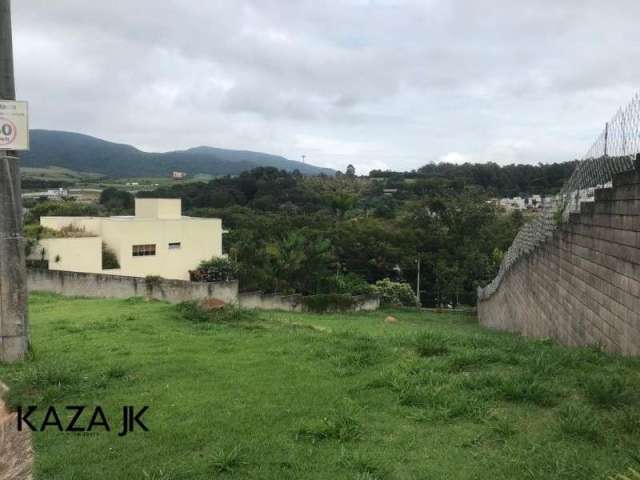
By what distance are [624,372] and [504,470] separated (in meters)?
2.08

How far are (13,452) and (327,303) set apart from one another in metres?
20.9

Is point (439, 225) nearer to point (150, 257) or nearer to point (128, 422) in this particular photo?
point (150, 257)

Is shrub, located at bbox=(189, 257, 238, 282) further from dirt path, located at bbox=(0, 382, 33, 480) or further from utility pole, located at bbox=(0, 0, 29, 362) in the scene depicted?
dirt path, located at bbox=(0, 382, 33, 480)

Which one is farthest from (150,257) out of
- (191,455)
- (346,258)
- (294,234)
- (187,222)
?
(191,455)

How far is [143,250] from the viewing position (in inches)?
1048

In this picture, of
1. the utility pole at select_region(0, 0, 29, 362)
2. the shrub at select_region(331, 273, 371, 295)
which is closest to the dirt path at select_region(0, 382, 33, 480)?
the utility pole at select_region(0, 0, 29, 362)

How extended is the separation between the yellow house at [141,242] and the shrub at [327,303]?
337 inches

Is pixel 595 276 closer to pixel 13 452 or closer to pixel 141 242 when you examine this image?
pixel 13 452

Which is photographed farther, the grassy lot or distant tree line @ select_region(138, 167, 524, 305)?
distant tree line @ select_region(138, 167, 524, 305)

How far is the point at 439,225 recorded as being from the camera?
41844 mm

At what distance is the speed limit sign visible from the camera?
5.41 metres

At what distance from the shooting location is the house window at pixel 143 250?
26.3 metres

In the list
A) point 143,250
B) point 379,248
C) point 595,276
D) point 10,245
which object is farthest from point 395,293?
point 10,245

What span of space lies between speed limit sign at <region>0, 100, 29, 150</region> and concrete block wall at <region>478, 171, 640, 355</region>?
600cm
